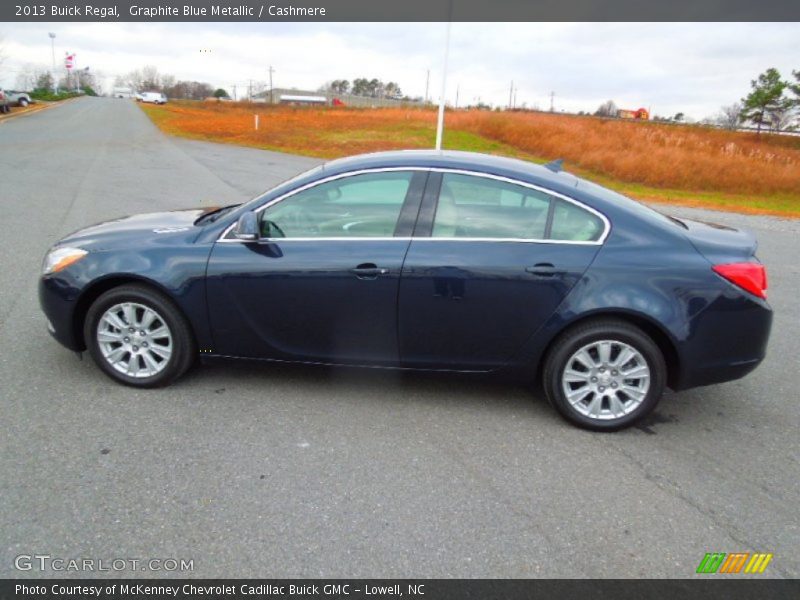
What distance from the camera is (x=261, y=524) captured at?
2639mm

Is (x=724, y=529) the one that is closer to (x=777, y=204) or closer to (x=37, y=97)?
(x=777, y=204)

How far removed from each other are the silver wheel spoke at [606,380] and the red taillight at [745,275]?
2.31 feet

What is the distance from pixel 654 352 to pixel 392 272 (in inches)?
65.3

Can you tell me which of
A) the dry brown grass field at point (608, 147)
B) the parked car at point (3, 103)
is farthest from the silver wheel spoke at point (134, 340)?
the parked car at point (3, 103)

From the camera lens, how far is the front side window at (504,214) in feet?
11.8

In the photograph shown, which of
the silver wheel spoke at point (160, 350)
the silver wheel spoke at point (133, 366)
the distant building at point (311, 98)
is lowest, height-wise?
the silver wheel spoke at point (133, 366)

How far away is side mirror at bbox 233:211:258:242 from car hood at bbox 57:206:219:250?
41 cm

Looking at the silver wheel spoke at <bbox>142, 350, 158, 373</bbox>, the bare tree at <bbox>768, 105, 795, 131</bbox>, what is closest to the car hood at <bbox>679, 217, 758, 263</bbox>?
the silver wheel spoke at <bbox>142, 350, 158, 373</bbox>

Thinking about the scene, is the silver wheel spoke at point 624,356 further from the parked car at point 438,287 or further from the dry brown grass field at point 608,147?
the dry brown grass field at point 608,147

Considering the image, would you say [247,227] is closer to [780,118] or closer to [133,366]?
[133,366]

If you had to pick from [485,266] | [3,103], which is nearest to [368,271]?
[485,266]

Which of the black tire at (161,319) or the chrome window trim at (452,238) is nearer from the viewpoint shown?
the chrome window trim at (452,238)

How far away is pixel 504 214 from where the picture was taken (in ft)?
12.0

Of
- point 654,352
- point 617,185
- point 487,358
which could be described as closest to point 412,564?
point 487,358
